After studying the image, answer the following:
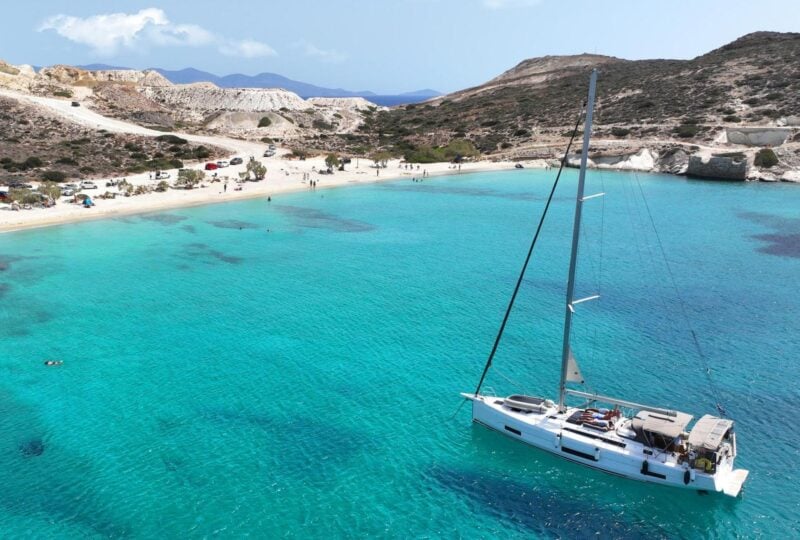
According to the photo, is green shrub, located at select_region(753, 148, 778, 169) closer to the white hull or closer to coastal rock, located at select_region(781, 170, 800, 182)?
coastal rock, located at select_region(781, 170, 800, 182)

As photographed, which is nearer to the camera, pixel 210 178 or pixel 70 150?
pixel 210 178

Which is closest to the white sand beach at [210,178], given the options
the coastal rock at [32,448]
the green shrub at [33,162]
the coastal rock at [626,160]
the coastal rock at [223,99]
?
the green shrub at [33,162]

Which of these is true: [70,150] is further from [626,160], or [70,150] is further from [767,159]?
[767,159]

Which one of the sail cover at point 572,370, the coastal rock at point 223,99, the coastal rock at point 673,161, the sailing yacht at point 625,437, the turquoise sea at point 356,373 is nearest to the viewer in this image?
the turquoise sea at point 356,373

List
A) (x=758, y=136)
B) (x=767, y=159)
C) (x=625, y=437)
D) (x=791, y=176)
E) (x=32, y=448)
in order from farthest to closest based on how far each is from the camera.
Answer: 1. (x=758, y=136)
2. (x=767, y=159)
3. (x=791, y=176)
4. (x=32, y=448)
5. (x=625, y=437)

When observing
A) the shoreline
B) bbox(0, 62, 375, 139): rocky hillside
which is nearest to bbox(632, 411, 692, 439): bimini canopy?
the shoreline

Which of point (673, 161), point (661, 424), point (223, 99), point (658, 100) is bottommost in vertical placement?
point (661, 424)

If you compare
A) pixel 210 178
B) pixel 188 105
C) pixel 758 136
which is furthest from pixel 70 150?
pixel 758 136

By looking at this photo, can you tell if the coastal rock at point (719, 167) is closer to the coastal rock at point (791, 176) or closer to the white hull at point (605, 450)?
the coastal rock at point (791, 176)
